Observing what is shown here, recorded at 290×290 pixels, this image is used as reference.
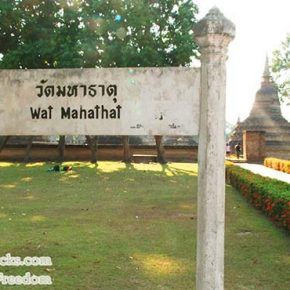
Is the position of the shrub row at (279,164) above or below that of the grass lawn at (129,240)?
above

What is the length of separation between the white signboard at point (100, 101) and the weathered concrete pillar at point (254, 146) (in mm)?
33956

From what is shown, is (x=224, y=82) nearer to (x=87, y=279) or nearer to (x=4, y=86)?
(x=4, y=86)

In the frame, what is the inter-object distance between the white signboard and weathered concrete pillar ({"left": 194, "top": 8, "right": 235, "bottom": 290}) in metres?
0.11

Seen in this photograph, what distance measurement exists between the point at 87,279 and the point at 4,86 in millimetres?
3419

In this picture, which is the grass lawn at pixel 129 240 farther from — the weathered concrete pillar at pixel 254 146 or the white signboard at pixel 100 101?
the weathered concrete pillar at pixel 254 146

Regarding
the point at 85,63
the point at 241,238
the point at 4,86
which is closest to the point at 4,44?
the point at 85,63

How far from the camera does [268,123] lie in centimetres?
4419

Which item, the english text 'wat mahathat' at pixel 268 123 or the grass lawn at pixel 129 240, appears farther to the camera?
the english text 'wat mahathat' at pixel 268 123

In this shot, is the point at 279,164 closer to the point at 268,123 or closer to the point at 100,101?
the point at 268,123

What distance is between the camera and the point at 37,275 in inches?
240

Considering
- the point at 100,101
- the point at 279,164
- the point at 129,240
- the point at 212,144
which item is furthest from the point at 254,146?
the point at 100,101

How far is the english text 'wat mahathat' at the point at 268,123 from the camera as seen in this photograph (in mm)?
41375

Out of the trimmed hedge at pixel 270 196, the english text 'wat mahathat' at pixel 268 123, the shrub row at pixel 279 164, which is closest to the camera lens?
the trimmed hedge at pixel 270 196

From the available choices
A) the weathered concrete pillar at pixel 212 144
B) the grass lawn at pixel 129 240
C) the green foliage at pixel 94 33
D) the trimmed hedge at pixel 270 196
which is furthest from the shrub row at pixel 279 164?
the weathered concrete pillar at pixel 212 144
